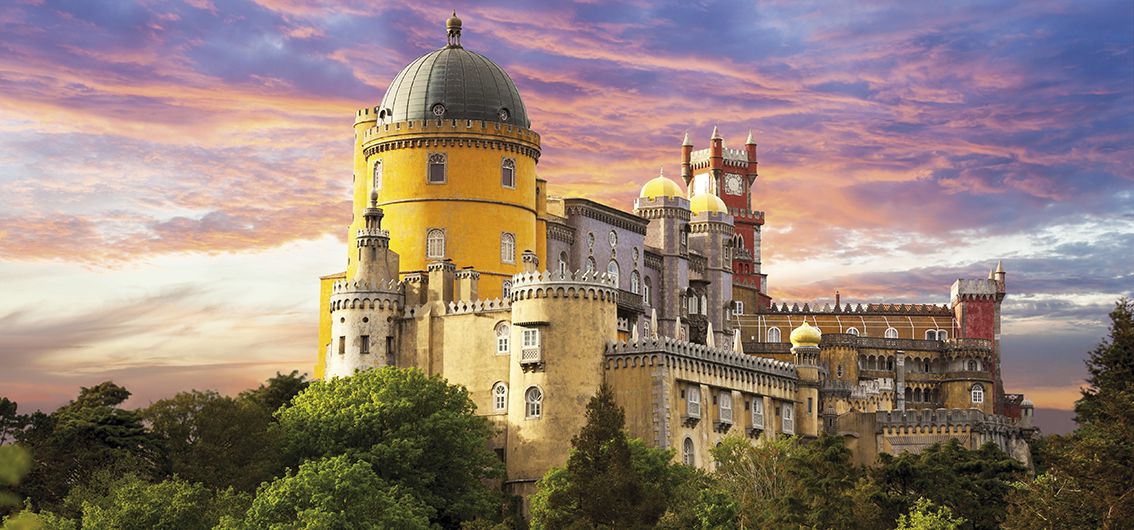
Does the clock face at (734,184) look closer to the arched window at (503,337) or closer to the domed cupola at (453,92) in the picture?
the domed cupola at (453,92)

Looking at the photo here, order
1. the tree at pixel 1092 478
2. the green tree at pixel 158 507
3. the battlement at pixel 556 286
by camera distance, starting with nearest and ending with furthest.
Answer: the tree at pixel 1092 478, the green tree at pixel 158 507, the battlement at pixel 556 286

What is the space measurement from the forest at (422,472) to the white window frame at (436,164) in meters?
14.7

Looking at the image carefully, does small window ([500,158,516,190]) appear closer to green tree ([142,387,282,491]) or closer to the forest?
the forest

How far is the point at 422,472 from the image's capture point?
3078 inches

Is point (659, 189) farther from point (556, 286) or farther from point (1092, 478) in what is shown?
point (1092, 478)

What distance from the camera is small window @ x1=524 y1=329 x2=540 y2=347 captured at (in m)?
81.6

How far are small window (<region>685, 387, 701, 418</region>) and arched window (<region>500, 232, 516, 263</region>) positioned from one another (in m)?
15.1

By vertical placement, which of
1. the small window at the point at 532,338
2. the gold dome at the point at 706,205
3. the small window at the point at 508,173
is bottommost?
the small window at the point at 532,338

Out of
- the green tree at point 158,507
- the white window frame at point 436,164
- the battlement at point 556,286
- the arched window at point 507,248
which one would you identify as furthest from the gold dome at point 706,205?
the green tree at point 158,507

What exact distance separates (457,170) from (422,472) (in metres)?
21.6

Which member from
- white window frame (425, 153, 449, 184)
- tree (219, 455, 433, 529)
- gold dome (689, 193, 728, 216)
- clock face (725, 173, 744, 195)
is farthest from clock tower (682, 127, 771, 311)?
tree (219, 455, 433, 529)

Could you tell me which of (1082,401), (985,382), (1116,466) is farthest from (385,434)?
(985,382)

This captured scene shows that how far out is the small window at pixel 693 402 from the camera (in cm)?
8388

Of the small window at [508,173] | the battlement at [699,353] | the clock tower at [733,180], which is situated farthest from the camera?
the clock tower at [733,180]
